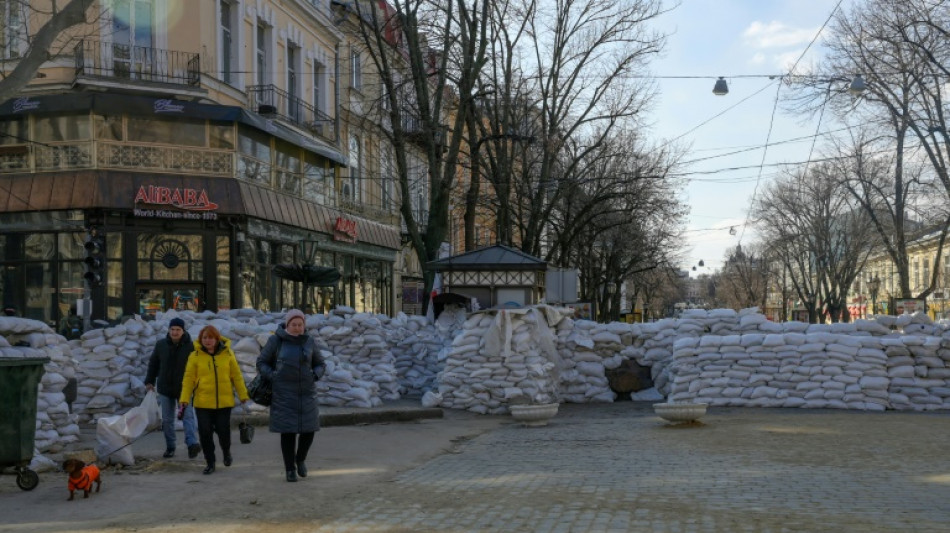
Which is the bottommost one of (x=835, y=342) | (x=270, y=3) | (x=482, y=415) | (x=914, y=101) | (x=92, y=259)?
(x=482, y=415)

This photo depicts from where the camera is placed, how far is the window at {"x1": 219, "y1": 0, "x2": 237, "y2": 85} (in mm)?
28016

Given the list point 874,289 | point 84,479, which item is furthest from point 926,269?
point 84,479

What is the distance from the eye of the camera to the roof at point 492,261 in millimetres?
24500

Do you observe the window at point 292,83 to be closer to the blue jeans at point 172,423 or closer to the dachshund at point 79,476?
the blue jeans at point 172,423

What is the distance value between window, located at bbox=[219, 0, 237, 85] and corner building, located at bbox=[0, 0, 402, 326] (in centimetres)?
4

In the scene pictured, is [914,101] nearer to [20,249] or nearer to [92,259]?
[92,259]

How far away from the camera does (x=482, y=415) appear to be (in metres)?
16.7

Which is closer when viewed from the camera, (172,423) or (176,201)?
(172,423)

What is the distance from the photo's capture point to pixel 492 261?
969 inches

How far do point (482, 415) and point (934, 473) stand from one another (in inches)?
343

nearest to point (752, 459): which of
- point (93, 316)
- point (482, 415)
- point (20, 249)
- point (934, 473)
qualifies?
point (934, 473)

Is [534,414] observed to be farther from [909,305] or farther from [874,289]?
[874,289]

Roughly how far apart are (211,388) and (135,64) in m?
18.1

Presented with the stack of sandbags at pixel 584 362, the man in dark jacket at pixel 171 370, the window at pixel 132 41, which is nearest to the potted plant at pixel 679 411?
the stack of sandbags at pixel 584 362
